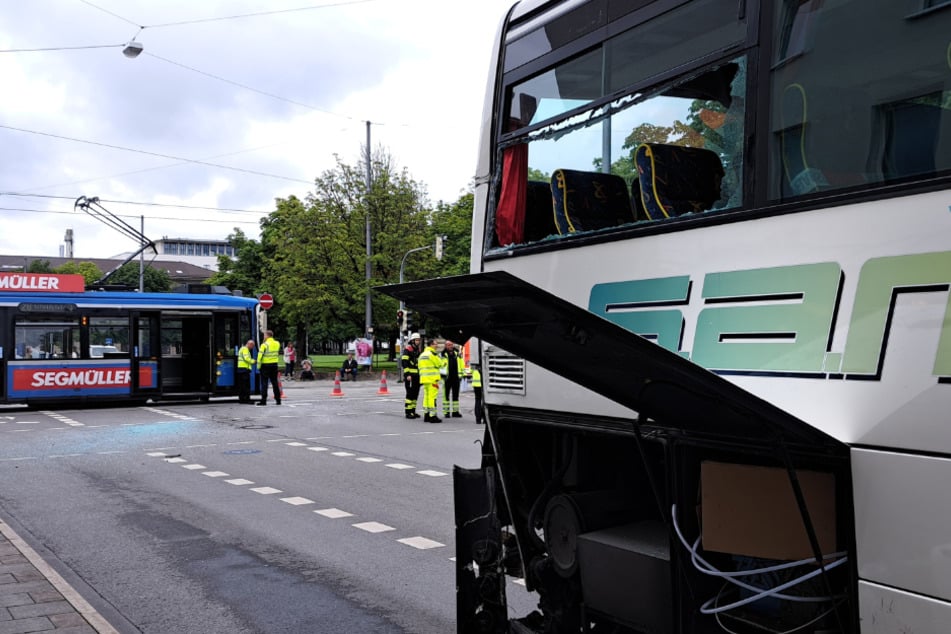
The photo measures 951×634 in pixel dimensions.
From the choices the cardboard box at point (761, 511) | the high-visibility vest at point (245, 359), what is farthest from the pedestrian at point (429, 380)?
the cardboard box at point (761, 511)

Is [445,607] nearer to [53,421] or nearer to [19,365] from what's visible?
[53,421]

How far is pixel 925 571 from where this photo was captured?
232 centimetres

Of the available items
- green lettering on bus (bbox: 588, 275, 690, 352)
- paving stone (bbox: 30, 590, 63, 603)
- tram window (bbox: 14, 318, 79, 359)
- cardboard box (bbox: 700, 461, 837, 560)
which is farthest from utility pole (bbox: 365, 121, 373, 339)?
cardboard box (bbox: 700, 461, 837, 560)

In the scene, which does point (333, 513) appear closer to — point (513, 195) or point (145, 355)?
point (513, 195)

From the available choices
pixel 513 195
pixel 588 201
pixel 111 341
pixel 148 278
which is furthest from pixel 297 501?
pixel 148 278

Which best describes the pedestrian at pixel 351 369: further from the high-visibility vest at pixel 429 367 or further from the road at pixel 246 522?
the road at pixel 246 522

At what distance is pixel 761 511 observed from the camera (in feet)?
9.46

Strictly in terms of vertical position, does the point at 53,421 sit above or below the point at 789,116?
below

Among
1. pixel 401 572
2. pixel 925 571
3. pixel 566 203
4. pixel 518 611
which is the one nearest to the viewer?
pixel 925 571

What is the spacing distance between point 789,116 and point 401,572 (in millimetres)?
4761

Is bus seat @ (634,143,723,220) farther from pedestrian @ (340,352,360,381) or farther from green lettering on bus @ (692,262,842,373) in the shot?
pedestrian @ (340,352,360,381)

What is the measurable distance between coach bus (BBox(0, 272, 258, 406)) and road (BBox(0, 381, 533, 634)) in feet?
17.3

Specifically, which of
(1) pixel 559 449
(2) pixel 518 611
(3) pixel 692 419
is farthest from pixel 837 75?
(2) pixel 518 611

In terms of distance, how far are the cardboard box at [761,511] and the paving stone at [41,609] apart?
13.9ft
